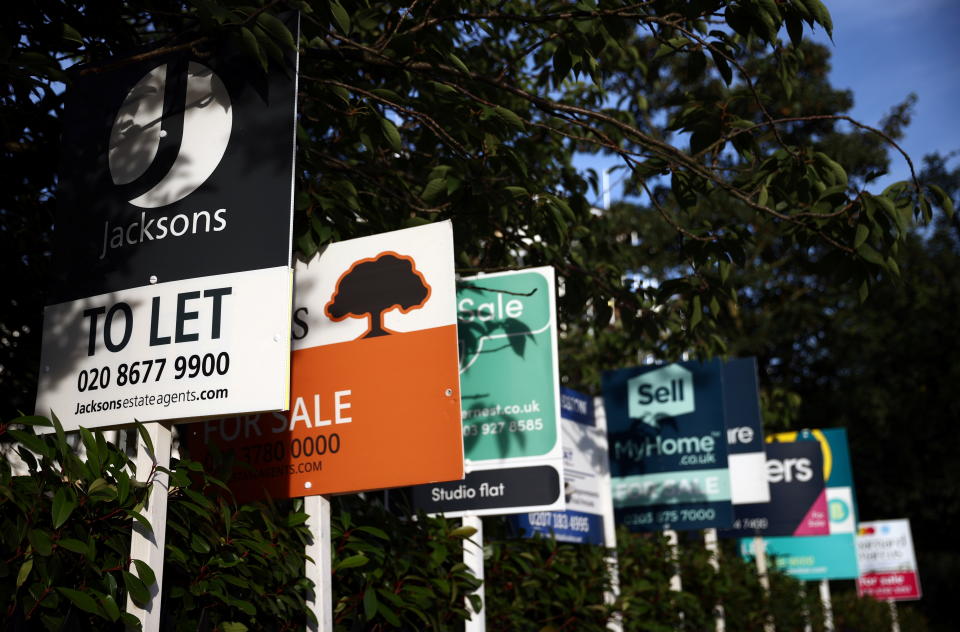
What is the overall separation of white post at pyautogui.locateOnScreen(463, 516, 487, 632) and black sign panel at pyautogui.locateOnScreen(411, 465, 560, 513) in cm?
9

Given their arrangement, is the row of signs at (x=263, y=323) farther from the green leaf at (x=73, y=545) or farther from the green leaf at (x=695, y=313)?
the green leaf at (x=695, y=313)

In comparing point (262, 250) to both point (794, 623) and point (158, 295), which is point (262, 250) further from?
point (794, 623)

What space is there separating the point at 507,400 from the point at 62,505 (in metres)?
3.43

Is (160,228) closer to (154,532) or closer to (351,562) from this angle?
(154,532)

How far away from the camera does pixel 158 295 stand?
357 centimetres

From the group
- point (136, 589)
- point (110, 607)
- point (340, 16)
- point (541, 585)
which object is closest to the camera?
point (110, 607)

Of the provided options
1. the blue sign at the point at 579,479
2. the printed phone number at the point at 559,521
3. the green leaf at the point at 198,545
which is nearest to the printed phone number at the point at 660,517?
the blue sign at the point at 579,479

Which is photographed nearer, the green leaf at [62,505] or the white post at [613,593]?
the green leaf at [62,505]

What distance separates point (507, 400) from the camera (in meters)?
6.26

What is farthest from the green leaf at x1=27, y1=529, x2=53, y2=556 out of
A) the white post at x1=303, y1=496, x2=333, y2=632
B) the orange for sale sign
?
the white post at x1=303, y1=496, x2=333, y2=632

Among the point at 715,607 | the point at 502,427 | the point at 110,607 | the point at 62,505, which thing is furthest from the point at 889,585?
the point at 62,505

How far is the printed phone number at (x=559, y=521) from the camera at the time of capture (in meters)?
7.54

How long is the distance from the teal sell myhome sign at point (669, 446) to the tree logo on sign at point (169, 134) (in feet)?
22.2

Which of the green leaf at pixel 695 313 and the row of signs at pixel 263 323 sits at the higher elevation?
the green leaf at pixel 695 313
